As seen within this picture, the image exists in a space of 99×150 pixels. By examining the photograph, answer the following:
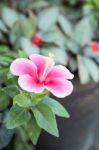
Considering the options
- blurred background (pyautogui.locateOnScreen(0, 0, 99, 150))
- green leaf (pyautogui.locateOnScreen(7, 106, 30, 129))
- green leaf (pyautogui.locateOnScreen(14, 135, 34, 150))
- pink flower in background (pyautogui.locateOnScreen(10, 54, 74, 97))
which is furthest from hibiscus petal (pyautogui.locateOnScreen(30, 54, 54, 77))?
blurred background (pyautogui.locateOnScreen(0, 0, 99, 150))

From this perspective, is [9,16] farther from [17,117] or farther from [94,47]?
[17,117]

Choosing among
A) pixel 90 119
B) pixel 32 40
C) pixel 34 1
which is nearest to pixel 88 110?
pixel 90 119

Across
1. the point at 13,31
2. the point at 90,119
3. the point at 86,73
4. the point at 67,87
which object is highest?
the point at 67,87

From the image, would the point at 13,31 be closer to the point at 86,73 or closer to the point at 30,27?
the point at 30,27

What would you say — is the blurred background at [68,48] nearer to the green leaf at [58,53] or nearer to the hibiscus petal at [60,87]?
the green leaf at [58,53]

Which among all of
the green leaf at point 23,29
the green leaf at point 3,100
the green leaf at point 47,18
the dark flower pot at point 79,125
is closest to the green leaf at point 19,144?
the green leaf at point 3,100

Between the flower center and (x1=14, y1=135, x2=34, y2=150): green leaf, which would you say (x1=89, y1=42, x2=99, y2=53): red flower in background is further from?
the flower center

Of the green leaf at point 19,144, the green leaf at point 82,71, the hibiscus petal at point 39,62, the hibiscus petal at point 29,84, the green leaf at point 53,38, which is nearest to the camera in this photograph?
the hibiscus petal at point 29,84
